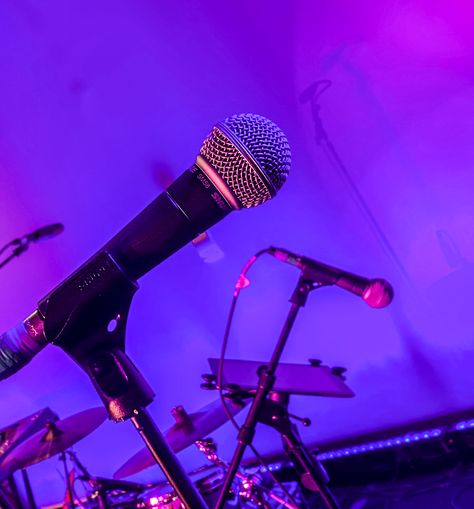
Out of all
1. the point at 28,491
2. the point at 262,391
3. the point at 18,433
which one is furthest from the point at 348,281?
the point at 28,491

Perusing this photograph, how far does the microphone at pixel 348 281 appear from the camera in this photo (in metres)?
1.57

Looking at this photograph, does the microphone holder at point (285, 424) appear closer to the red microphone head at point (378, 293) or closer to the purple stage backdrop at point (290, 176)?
the red microphone head at point (378, 293)

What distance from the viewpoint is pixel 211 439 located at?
2334 millimetres

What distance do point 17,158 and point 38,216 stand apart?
1.09ft

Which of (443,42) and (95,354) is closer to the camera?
(95,354)

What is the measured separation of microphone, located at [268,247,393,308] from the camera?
157 cm

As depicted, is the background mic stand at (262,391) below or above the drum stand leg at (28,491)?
above

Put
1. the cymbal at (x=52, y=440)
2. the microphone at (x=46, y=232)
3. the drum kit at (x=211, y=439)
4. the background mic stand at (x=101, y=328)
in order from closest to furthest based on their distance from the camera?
1. the background mic stand at (x=101, y=328)
2. the drum kit at (x=211, y=439)
3. the cymbal at (x=52, y=440)
4. the microphone at (x=46, y=232)

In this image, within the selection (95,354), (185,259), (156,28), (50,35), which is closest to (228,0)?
(156,28)

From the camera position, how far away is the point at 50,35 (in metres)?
2.68

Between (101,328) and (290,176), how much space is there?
190 centimetres

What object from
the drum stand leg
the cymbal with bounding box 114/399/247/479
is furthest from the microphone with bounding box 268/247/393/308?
the drum stand leg

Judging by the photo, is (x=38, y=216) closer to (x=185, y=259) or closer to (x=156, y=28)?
(x=185, y=259)

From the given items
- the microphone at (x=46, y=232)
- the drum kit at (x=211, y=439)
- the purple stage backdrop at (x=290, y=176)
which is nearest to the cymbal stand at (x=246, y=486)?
the drum kit at (x=211, y=439)
